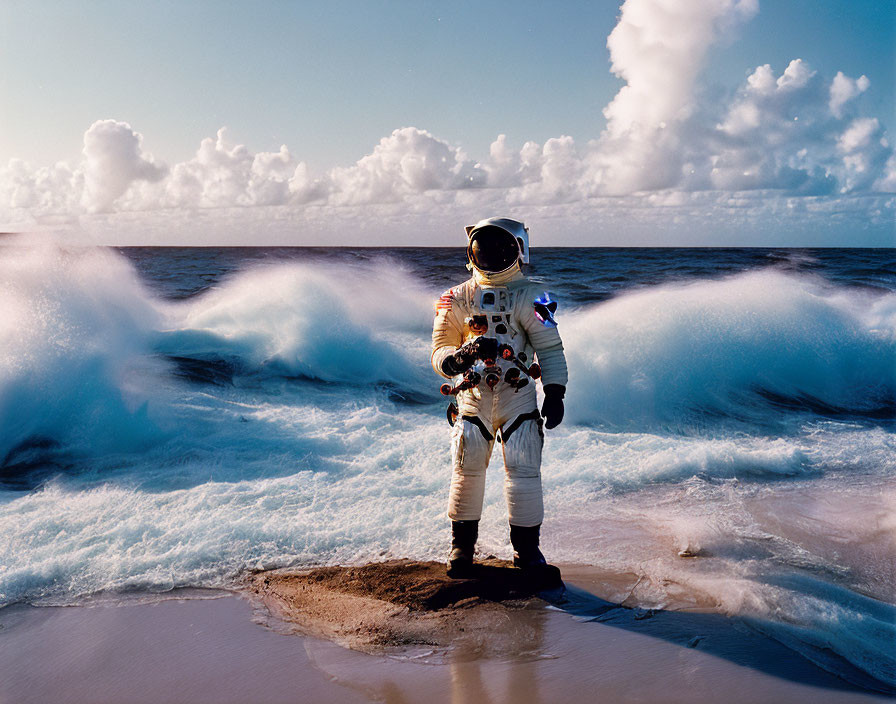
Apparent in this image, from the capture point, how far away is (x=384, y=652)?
3.50m

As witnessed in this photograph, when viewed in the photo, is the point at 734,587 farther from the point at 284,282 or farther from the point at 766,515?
the point at 284,282

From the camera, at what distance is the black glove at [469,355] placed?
421cm

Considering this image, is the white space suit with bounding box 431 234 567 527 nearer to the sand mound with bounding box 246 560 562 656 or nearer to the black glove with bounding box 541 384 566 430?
the black glove with bounding box 541 384 566 430

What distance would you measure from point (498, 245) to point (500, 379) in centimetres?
90

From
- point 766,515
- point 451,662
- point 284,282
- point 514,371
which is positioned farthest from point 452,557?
point 284,282

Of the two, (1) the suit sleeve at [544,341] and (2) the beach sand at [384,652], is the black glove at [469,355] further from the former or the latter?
(2) the beach sand at [384,652]

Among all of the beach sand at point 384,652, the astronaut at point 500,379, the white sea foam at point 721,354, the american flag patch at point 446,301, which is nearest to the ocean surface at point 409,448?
the white sea foam at point 721,354

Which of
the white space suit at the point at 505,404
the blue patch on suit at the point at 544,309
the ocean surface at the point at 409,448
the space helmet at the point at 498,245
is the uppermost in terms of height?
the space helmet at the point at 498,245

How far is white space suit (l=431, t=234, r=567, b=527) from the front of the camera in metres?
4.30

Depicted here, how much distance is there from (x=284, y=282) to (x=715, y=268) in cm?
3375

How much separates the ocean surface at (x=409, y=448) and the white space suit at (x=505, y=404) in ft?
2.22

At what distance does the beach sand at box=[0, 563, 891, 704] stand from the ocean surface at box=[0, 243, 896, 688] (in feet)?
0.92

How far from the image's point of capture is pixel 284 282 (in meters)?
14.2

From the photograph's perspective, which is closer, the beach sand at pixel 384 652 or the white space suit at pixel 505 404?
the beach sand at pixel 384 652
